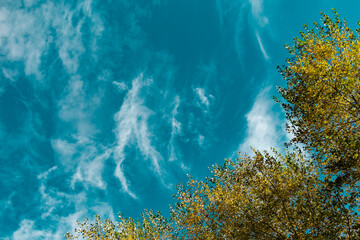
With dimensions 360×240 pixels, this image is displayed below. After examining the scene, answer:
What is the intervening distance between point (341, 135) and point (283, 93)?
5294mm

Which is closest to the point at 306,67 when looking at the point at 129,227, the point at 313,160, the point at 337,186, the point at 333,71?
the point at 333,71

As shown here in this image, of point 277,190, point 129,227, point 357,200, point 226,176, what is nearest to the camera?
point 357,200

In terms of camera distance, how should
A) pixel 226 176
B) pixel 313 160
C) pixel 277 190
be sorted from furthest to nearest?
pixel 226 176 < pixel 277 190 < pixel 313 160

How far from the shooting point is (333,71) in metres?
15.7

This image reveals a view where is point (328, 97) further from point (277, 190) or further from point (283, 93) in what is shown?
point (277, 190)

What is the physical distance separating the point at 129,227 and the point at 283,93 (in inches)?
1024

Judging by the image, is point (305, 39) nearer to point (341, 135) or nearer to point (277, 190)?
point (341, 135)

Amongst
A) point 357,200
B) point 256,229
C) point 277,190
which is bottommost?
point 357,200

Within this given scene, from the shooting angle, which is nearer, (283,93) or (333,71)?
(333,71)

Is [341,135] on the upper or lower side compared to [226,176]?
lower

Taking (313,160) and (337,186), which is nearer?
(337,186)

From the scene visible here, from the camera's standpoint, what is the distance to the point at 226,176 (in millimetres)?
25641

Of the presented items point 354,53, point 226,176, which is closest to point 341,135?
point 354,53

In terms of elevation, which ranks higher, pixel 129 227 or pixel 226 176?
pixel 129 227
